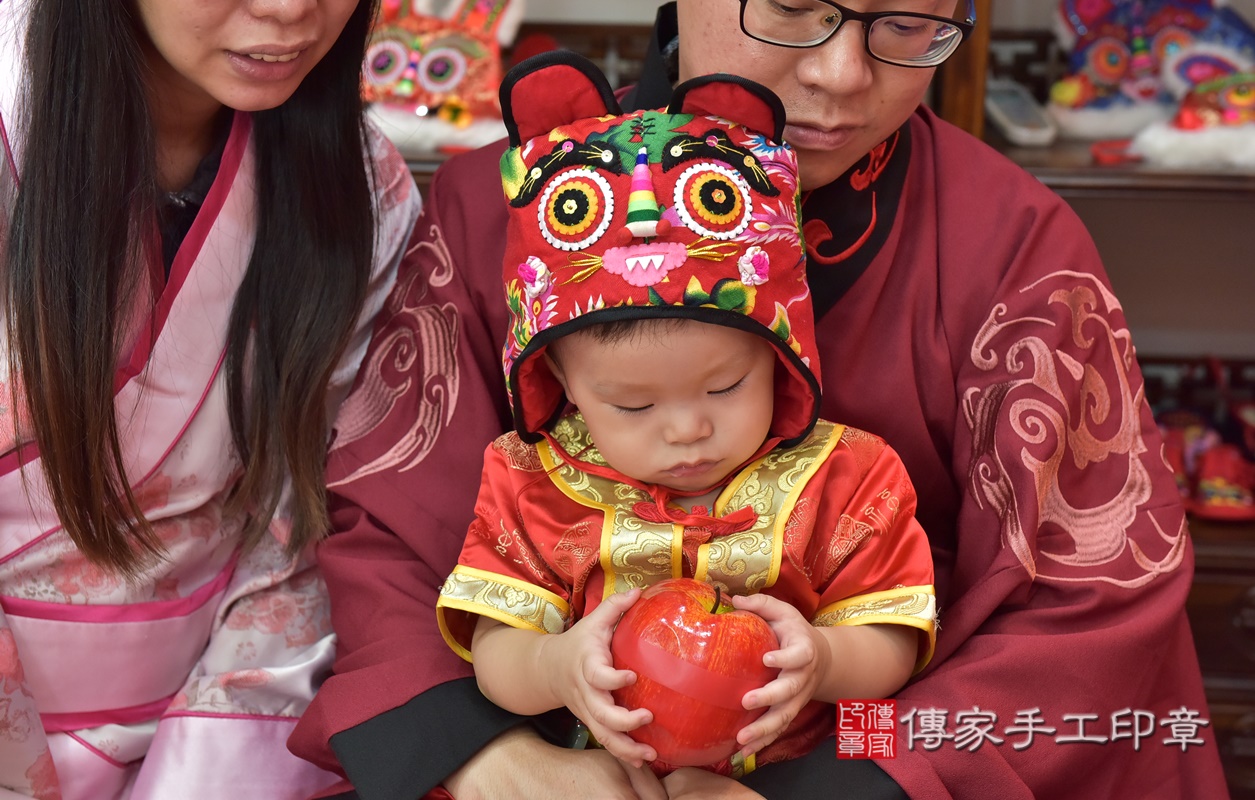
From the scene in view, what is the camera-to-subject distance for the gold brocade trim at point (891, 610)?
122 cm

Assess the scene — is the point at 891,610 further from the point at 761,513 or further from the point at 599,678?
the point at 599,678

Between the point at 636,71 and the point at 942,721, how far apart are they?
1.46 metres

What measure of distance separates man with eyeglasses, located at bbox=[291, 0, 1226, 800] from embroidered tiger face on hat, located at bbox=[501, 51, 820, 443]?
144mm

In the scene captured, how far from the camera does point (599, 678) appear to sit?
1.09 meters

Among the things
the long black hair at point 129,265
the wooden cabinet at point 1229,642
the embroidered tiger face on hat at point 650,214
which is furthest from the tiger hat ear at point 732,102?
the wooden cabinet at point 1229,642

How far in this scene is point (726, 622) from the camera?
3.59ft

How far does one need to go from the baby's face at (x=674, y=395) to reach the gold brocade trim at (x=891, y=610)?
0.18m

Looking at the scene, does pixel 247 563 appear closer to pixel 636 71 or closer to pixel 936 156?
pixel 936 156

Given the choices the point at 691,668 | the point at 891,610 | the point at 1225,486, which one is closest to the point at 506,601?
the point at 691,668

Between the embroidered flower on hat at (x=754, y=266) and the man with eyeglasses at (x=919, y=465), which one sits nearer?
the embroidered flower on hat at (x=754, y=266)

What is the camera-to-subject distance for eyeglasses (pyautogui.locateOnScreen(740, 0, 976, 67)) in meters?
1.29

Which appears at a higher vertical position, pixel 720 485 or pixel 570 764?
pixel 720 485

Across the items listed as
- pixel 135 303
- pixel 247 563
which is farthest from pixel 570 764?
pixel 135 303

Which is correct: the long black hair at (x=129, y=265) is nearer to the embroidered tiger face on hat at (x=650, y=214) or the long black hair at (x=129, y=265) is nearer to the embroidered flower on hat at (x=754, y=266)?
the embroidered tiger face on hat at (x=650, y=214)
